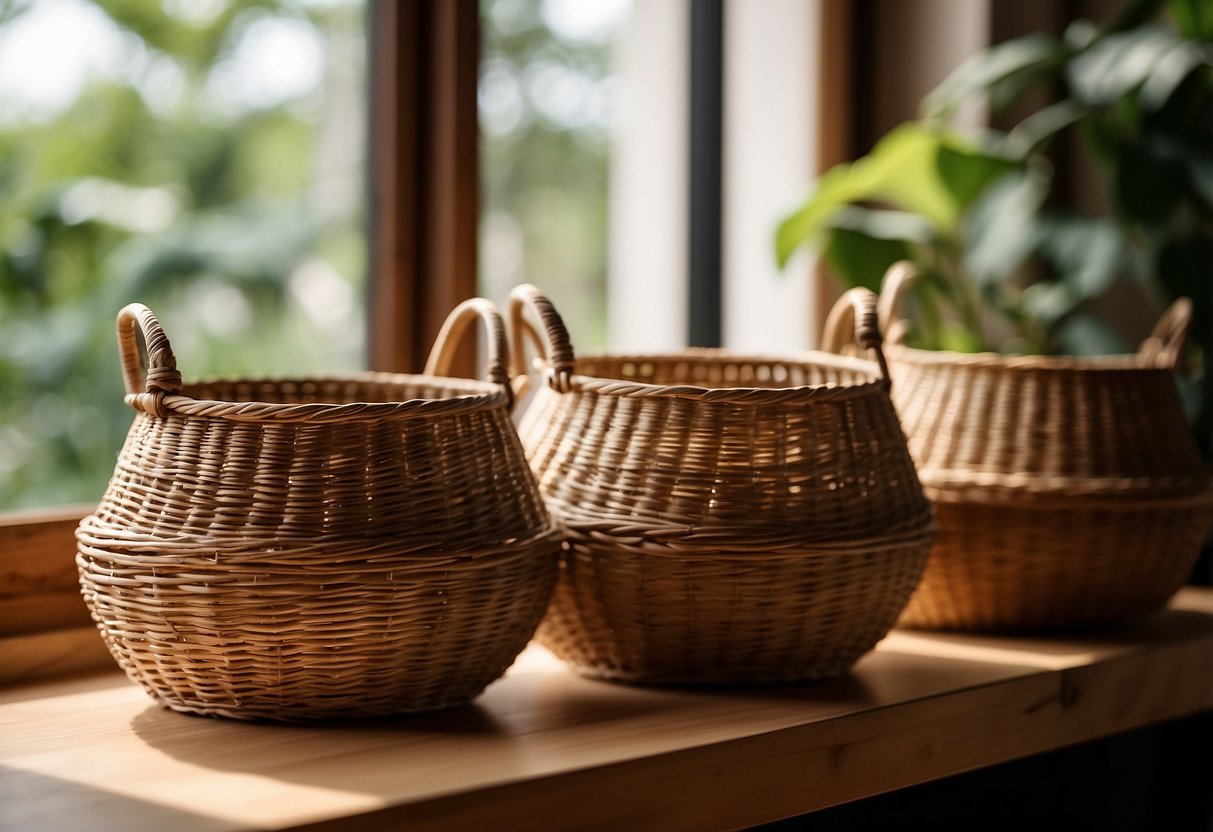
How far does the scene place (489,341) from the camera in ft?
3.20

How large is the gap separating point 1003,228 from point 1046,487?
1.49 ft

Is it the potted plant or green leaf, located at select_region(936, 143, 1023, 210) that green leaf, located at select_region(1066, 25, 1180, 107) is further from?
green leaf, located at select_region(936, 143, 1023, 210)

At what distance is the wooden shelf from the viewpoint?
0.74 meters

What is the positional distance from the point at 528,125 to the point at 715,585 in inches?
41.6

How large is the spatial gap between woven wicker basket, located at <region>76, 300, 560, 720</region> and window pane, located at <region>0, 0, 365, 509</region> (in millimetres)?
619

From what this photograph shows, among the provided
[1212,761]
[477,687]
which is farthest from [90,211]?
[1212,761]

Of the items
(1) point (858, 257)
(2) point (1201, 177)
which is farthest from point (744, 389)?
(2) point (1201, 177)

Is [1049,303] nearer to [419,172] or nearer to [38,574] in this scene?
[419,172]

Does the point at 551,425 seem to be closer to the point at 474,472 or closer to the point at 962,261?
the point at 474,472

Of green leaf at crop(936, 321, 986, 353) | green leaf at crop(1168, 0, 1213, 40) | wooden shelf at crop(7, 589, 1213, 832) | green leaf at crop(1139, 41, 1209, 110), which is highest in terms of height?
green leaf at crop(1168, 0, 1213, 40)

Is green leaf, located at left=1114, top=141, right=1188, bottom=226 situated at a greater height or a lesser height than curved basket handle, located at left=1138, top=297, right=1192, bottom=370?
greater

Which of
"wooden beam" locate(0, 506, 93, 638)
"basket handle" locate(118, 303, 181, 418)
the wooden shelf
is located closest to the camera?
the wooden shelf

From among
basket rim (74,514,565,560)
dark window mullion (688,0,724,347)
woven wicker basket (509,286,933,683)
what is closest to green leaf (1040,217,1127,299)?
dark window mullion (688,0,724,347)

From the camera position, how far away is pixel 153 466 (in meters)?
0.85
